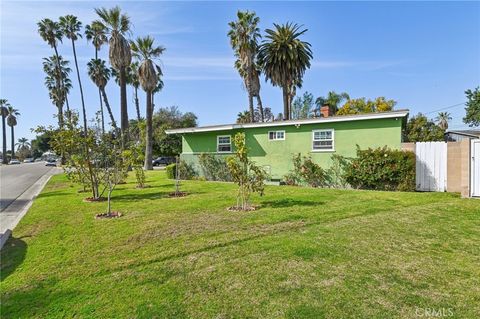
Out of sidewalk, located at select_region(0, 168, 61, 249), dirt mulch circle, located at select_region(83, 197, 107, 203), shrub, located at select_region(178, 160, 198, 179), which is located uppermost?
shrub, located at select_region(178, 160, 198, 179)

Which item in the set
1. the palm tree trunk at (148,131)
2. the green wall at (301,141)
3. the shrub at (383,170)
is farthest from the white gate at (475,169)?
the palm tree trunk at (148,131)

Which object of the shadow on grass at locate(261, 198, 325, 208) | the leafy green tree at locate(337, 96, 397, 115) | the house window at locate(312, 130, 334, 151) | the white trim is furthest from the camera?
the leafy green tree at locate(337, 96, 397, 115)

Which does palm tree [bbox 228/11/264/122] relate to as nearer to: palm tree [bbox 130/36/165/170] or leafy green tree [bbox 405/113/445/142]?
palm tree [bbox 130/36/165/170]

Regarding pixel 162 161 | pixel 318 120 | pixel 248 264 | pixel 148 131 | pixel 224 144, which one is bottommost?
A: pixel 248 264

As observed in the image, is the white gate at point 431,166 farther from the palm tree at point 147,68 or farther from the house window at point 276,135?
the palm tree at point 147,68

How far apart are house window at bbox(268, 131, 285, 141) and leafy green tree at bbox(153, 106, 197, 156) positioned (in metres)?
24.0

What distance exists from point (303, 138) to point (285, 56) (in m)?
13.0

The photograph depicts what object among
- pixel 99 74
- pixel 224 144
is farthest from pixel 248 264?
pixel 99 74

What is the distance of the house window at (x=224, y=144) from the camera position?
1942 centimetres

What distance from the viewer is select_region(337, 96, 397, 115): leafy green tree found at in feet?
128

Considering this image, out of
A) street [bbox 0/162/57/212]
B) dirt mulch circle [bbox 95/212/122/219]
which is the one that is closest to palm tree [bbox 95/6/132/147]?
street [bbox 0/162/57/212]

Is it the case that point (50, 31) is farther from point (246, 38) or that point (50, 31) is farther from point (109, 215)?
point (109, 215)

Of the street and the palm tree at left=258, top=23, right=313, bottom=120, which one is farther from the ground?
the palm tree at left=258, top=23, right=313, bottom=120

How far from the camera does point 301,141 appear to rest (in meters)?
16.6
